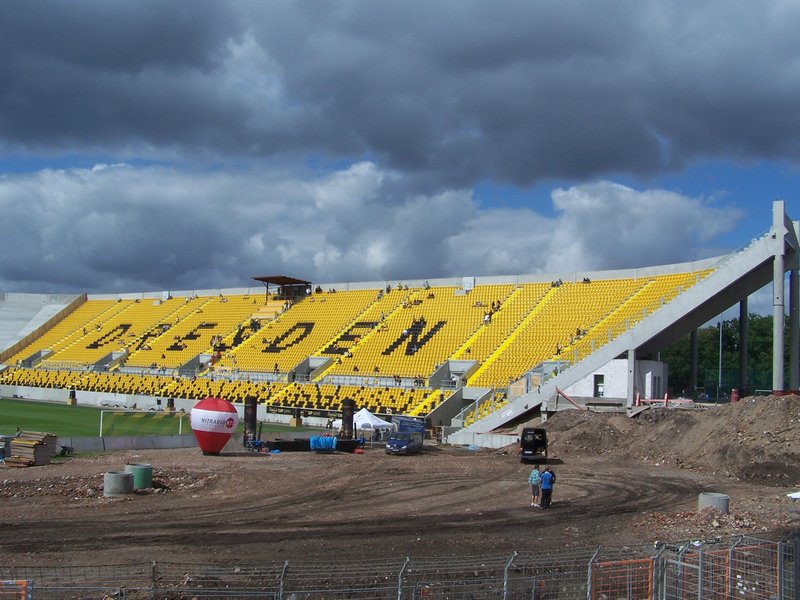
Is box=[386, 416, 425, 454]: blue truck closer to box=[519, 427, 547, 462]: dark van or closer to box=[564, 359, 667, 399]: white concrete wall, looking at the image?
box=[519, 427, 547, 462]: dark van

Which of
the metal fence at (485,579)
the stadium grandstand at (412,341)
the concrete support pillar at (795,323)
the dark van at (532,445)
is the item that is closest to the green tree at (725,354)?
the stadium grandstand at (412,341)

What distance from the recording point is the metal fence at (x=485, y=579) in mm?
11852

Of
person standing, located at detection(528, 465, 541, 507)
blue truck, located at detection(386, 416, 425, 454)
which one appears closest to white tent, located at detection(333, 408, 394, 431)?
blue truck, located at detection(386, 416, 425, 454)

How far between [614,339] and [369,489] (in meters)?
21.3

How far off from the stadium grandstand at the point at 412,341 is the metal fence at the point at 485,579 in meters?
27.1

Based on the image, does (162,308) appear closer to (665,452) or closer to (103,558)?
(665,452)

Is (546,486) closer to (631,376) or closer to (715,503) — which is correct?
Answer: (715,503)

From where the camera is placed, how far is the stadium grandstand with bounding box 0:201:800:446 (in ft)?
140

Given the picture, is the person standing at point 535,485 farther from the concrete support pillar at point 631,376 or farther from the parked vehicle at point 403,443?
the concrete support pillar at point 631,376

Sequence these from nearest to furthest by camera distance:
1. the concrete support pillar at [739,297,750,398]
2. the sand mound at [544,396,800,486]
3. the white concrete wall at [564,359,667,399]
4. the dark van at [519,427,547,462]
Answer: the sand mound at [544,396,800,486] < the dark van at [519,427,547,462] < the white concrete wall at [564,359,667,399] < the concrete support pillar at [739,297,750,398]

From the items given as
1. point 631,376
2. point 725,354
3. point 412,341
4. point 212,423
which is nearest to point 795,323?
point 631,376

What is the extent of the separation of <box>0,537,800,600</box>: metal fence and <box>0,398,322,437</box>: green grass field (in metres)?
29.9

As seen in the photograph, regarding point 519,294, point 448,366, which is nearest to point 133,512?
point 448,366

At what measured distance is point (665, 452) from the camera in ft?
113
